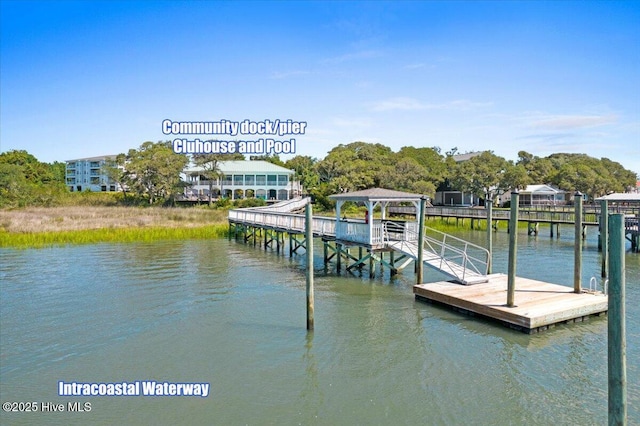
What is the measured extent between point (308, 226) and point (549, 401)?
727 centimetres

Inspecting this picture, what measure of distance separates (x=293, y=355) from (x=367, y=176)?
4878cm

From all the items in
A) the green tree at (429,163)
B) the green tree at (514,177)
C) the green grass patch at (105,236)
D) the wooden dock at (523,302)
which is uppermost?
the green tree at (429,163)

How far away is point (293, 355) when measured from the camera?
1109 cm

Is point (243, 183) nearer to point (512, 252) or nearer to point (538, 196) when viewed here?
point (538, 196)

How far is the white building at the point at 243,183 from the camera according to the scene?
68.4m

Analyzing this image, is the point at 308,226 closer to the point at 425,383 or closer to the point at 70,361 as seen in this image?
the point at 425,383

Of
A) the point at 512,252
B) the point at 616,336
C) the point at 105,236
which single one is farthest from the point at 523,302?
the point at 105,236

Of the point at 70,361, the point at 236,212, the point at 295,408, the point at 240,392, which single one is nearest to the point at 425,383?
the point at 295,408

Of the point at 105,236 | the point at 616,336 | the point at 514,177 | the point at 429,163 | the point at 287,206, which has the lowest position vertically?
the point at 105,236

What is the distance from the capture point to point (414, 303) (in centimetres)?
1556

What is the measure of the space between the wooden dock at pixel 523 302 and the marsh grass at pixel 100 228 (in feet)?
81.5

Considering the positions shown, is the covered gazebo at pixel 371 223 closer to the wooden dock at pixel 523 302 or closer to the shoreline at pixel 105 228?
the wooden dock at pixel 523 302

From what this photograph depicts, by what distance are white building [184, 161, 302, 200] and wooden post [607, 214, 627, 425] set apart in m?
63.2

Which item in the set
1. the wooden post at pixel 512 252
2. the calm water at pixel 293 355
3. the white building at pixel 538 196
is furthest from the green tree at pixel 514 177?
the wooden post at pixel 512 252
